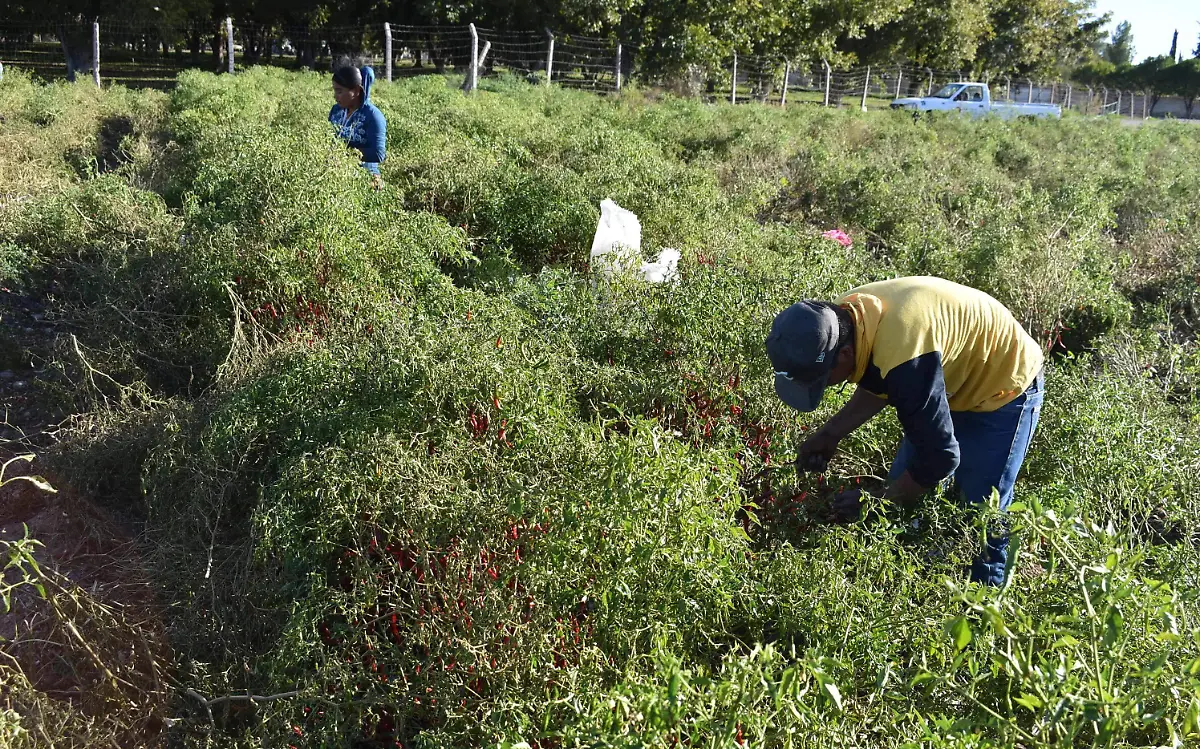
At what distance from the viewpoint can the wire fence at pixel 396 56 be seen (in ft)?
55.7

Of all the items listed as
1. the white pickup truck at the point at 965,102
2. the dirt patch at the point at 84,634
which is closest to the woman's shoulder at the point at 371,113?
the dirt patch at the point at 84,634

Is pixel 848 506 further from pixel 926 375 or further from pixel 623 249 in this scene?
pixel 623 249

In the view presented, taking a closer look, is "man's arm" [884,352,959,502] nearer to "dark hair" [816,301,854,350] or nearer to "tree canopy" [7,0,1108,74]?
"dark hair" [816,301,854,350]

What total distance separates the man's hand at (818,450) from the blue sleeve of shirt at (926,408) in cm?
29

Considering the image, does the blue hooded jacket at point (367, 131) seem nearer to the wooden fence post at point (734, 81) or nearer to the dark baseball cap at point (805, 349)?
the dark baseball cap at point (805, 349)

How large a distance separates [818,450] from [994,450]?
0.57 m

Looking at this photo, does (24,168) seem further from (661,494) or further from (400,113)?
(661,494)

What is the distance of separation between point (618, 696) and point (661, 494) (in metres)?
0.66

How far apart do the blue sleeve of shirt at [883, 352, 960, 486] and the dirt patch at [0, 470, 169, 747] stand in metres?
2.23

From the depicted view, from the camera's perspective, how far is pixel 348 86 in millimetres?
5578

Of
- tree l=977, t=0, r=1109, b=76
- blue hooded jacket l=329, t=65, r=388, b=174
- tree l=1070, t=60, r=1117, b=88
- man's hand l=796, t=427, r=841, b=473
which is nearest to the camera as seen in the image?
man's hand l=796, t=427, r=841, b=473

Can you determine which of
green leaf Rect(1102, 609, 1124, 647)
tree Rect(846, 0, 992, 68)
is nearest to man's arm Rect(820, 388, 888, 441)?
green leaf Rect(1102, 609, 1124, 647)

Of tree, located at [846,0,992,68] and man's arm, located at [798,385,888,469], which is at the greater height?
tree, located at [846,0,992,68]

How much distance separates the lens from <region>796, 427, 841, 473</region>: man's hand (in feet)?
9.25
